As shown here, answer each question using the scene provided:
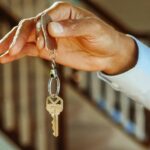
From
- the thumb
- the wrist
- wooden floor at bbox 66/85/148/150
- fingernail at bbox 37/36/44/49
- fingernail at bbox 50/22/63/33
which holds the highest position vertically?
fingernail at bbox 50/22/63/33

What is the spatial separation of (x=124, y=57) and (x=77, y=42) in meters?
0.15

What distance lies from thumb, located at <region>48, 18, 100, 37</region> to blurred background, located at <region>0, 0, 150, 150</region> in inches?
74.8

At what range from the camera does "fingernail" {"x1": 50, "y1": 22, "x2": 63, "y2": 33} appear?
2.65 ft

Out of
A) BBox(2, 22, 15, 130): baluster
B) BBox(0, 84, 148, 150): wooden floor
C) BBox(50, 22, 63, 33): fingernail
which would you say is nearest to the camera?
BBox(50, 22, 63, 33): fingernail

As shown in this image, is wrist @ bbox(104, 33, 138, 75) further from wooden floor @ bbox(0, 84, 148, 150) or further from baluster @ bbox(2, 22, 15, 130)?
wooden floor @ bbox(0, 84, 148, 150)

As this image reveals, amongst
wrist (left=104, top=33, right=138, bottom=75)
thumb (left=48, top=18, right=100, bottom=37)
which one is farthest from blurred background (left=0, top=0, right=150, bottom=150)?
thumb (left=48, top=18, right=100, bottom=37)

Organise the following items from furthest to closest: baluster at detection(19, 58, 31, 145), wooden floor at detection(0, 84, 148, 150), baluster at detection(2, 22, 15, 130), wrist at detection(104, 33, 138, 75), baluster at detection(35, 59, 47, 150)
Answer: wooden floor at detection(0, 84, 148, 150), baluster at detection(35, 59, 47, 150), baluster at detection(19, 58, 31, 145), baluster at detection(2, 22, 15, 130), wrist at detection(104, 33, 138, 75)

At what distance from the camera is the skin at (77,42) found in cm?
85

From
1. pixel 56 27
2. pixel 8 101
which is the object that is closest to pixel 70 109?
pixel 8 101

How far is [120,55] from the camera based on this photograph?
3.61 feet

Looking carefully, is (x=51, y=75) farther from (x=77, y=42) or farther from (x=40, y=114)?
(x=40, y=114)

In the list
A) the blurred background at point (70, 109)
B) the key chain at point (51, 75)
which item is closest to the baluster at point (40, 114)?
the blurred background at point (70, 109)

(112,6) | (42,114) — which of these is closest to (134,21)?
(112,6)

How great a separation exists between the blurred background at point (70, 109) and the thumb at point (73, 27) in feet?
6.24
